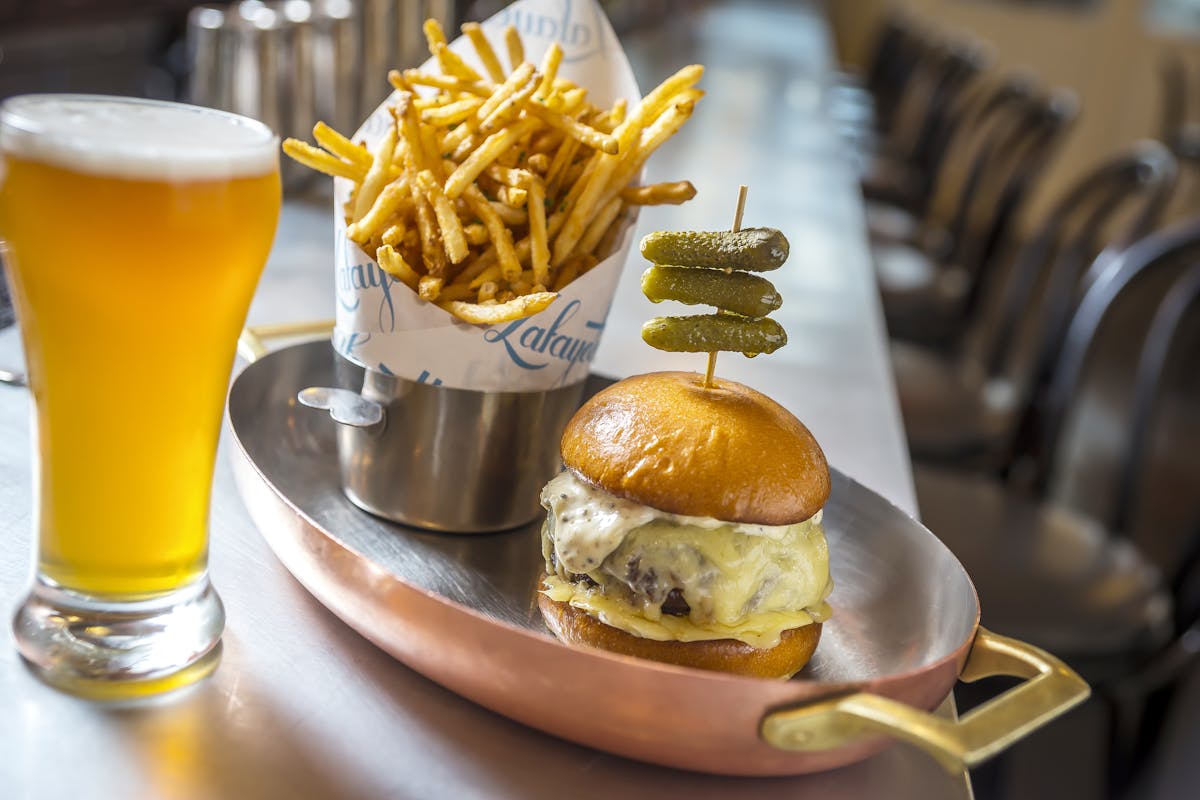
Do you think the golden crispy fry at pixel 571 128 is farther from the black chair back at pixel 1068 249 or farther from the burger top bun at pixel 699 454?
the black chair back at pixel 1068 249

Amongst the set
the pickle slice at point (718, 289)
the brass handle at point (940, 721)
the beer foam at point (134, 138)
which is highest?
the beer foam at point (134, 138)

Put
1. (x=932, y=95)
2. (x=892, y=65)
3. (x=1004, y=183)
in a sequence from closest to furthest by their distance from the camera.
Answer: (x=1004, y=183), (x=932, y=95), (x=892, y=65)

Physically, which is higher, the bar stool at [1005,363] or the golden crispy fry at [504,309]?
the golden crispy fry at [504,309]

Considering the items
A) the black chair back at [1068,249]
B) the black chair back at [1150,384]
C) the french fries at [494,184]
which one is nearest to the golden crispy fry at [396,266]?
the french fries at [494,184]

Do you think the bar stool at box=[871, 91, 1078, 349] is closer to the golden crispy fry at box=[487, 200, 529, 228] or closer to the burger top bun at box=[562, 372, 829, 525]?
the golden crispy fry at box=[487, 200, 529, 228]

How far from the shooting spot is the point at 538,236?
994 millimetres

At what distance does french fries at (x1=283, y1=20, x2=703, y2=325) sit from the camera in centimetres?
97

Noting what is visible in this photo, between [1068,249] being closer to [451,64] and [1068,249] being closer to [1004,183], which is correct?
[1004,183]

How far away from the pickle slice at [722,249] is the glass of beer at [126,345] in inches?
10.7

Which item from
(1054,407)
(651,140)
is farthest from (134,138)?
(1054,407)

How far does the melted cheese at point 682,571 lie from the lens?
0.81 m

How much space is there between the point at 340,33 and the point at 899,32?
556cm

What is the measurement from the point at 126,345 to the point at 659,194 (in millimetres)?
492

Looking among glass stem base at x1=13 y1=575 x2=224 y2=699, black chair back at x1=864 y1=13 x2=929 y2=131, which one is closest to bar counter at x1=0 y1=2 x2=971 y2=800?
glass stem base at x1=13 y1=575 x2=224 y2=699
